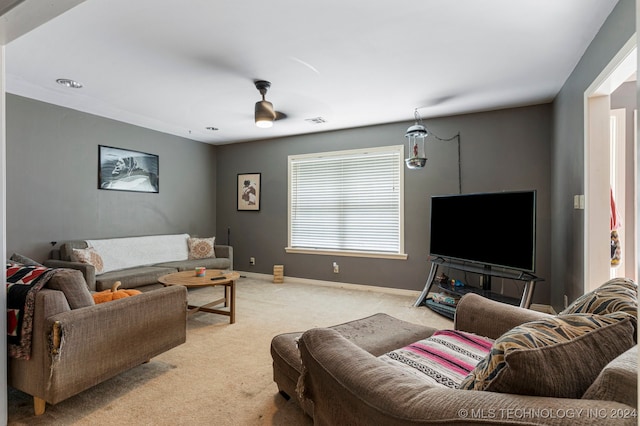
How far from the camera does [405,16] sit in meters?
2.25

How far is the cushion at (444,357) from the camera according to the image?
1389 mm

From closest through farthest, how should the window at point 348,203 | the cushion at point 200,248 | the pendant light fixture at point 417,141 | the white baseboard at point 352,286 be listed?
the pendant light fixture at point 417,141 < the white baseboard at point 352,286 < the window at point 348,203 < the cushion at point 200,248

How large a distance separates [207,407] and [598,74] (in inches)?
135

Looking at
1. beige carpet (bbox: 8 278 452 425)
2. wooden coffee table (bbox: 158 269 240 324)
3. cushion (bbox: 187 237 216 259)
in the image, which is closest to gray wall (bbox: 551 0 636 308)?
beige carpet (bbox: 8 278 452 425)

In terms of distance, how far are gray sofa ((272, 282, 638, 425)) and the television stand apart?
Result: 2037mm

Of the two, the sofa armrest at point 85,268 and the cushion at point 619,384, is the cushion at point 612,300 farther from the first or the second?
the sofa armrest at point 85,268

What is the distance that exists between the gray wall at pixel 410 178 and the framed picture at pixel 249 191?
0.11 meters

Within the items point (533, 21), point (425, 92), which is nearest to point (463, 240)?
point (425, 92)

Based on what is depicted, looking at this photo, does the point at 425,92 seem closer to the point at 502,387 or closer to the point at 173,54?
the point at 173,54

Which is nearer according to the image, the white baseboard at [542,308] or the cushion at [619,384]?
the cushion at [619,384]

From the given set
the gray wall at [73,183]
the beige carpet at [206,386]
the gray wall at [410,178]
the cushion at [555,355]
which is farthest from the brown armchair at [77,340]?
the gray wall at [410,178]

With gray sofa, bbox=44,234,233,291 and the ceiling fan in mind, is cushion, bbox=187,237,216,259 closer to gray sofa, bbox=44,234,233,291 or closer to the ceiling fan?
gray sofa, bbox=44,234,233,291

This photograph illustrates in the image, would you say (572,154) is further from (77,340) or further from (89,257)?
(89,257)

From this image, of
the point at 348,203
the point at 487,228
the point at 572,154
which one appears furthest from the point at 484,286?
the point at 348,203
